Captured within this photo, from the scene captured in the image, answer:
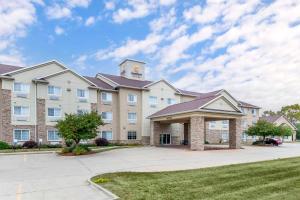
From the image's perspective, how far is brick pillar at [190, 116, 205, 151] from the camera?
26.9 meters

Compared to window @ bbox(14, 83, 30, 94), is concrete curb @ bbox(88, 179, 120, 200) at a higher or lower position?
lower

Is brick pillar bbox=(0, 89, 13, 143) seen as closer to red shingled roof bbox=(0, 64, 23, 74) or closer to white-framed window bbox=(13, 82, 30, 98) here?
white-framed window bbox=(13, 82, 30, 98)

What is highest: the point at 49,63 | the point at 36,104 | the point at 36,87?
the point at 49,63

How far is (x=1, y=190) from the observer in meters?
9.00

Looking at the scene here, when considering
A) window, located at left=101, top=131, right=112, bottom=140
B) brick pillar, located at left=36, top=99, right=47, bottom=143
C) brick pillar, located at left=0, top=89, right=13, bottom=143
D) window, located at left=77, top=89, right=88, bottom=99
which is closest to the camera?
brick pillar, located at left=0, top=89, right=13, bottom=143

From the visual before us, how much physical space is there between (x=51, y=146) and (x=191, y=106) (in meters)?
16.7

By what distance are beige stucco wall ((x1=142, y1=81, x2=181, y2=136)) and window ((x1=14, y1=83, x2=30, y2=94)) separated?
15.5m

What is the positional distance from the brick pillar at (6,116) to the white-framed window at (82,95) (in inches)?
321

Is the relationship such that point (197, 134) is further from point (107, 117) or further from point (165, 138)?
point (107, 117)

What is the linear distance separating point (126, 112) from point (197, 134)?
1314 cm

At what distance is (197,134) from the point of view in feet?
88.4

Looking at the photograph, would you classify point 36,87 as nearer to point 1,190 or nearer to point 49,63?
point 49,63

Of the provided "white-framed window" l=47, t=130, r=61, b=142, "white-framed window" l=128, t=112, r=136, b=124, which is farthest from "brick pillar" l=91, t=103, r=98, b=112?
"white-framed window" l=47, t=130, r=61, b=142

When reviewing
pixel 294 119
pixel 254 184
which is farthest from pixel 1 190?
pixel 294 119
